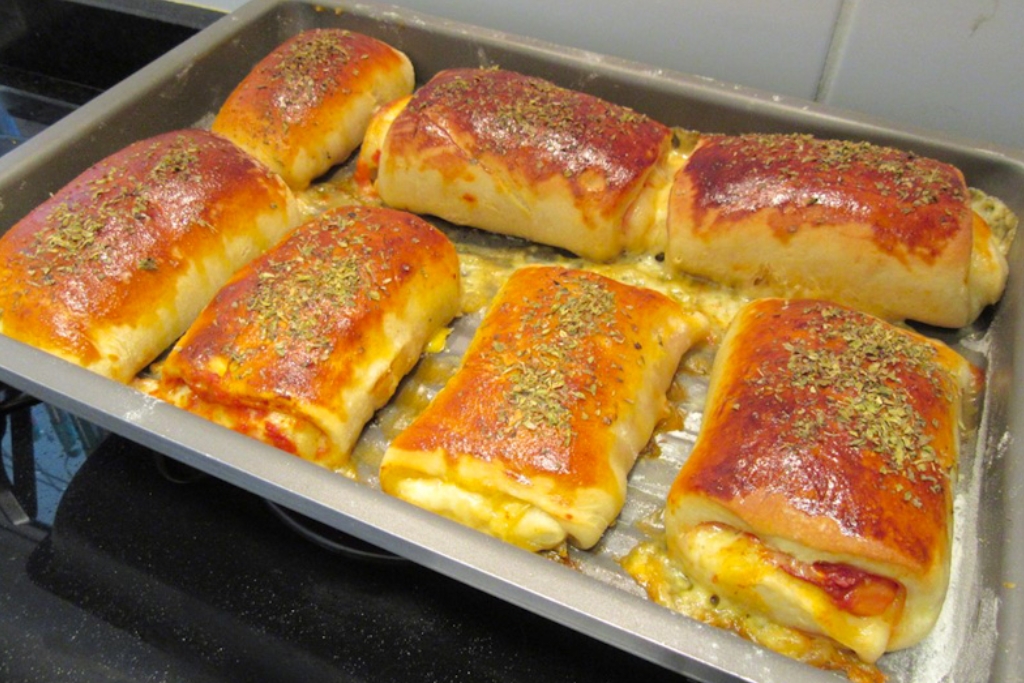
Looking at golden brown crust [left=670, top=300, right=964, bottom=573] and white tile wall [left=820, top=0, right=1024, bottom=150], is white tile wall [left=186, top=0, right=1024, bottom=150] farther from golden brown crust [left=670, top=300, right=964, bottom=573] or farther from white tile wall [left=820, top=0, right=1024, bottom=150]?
golden brown crust [left=670, top=300, right=964, bottom=573]

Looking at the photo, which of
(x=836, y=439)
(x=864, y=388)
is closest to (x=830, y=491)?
(x=836, y=439)

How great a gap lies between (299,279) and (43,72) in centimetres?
204

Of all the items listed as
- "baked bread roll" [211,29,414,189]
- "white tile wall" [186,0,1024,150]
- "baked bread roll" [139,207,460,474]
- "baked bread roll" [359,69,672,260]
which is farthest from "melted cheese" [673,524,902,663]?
"baked bread roll" [211,29,414,189]

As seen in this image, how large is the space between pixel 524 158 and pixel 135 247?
3.20ft

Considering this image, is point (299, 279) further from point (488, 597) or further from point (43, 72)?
point (43, 72)

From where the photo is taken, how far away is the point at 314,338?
172cm

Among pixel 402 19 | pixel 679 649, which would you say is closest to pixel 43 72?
pixel 402 19

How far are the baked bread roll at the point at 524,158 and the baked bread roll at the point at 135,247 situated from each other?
402 mm

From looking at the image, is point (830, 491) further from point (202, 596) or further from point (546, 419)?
point (202, 596)

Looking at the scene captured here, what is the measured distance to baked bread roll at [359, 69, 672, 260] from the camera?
6.72ft

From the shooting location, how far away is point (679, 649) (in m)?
1.19

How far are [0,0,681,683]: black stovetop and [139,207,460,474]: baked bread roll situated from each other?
21 centimetres

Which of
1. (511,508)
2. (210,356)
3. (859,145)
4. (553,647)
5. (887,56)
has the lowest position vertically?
(553,647)

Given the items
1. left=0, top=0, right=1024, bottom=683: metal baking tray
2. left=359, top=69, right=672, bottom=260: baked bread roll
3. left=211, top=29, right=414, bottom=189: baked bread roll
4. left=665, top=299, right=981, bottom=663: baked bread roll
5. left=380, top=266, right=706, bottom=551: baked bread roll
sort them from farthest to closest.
→ left=211, top=29, right=414, bottom=189: baked bread roll → left=359, top=69, right=672, bottom=260: baked bread roll → left=380, top=266, right=706, bottom=551: baked bread roll → left=665, top=299, right=981, bottom=663: baked bread roll → left=0, top=0, right=1024, bottom=683: metal baking tray
